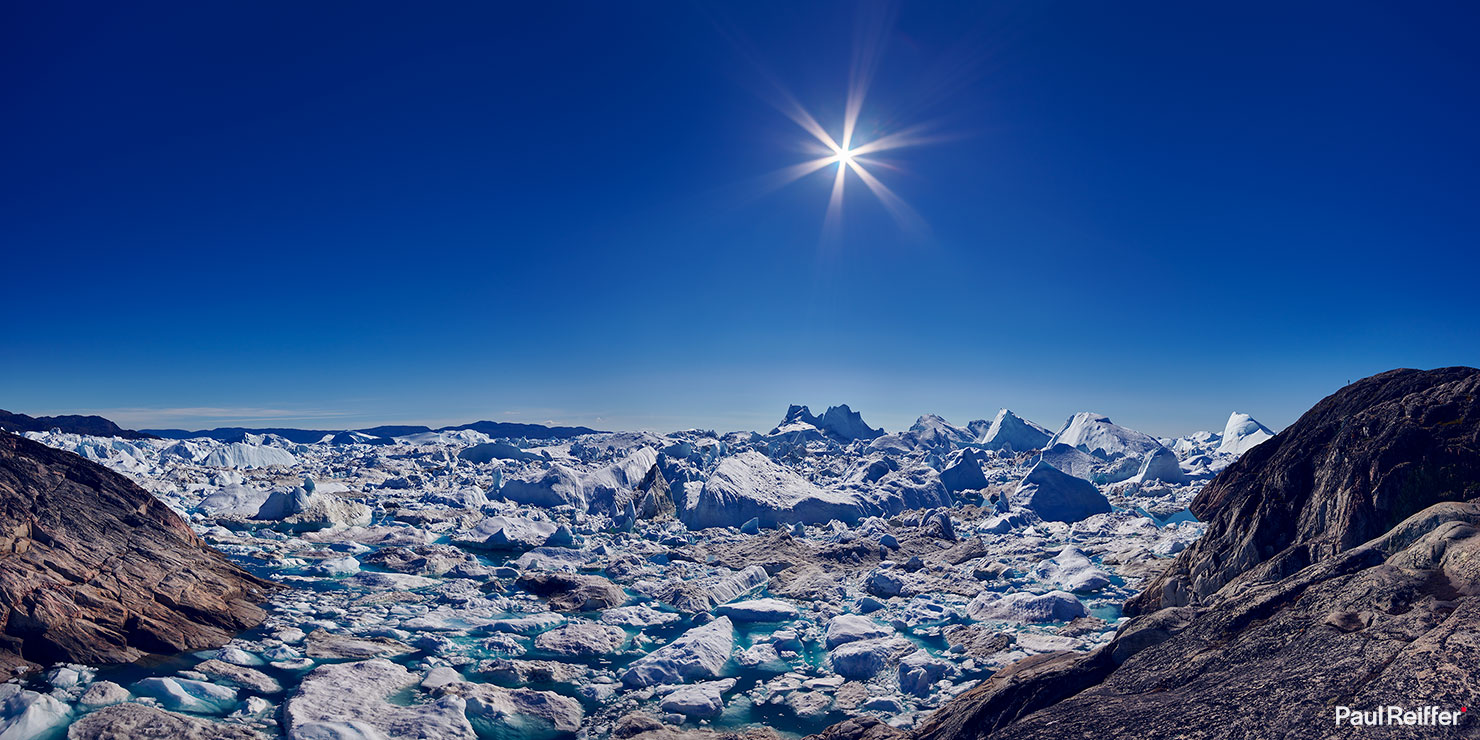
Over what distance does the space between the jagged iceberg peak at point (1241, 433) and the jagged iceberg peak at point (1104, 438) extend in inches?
379

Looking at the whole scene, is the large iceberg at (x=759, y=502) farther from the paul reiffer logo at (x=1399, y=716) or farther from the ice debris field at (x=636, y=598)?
the paul reiffer logo at (x=1399, y=716)

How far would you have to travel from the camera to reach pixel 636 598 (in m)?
28.0

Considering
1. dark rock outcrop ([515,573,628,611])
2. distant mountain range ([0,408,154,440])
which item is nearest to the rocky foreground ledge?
dark rock outcrop ([515,573,628,611])

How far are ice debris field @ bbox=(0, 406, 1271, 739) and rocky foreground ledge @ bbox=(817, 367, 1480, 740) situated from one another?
7.01 m

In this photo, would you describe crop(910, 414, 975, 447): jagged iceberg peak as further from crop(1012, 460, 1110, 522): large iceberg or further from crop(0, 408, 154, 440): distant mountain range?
crop(0, 408, 154, 440): distant mountain range

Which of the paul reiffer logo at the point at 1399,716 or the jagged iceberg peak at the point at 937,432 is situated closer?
the paul reiffer logo at the point at 1399,716

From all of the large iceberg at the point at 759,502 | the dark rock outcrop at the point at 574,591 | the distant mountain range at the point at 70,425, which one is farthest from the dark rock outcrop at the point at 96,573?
the distant mountain range at the point at 70,425

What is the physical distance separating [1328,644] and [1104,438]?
101039 millimetres

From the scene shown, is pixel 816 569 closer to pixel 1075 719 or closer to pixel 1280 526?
pixel 1280 526

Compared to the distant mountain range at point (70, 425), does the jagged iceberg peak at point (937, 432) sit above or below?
above

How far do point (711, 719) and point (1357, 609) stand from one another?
1326cm

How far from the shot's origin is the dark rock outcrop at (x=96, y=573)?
16.7m

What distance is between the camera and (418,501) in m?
57.4

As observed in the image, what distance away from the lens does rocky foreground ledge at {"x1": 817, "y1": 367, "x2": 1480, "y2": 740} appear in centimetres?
549
